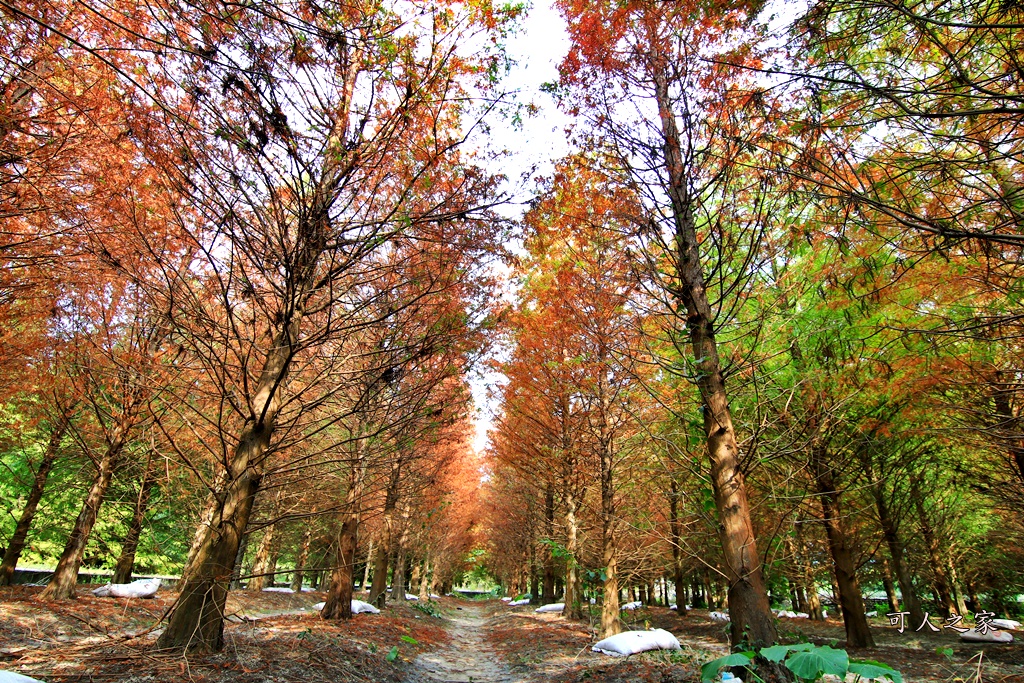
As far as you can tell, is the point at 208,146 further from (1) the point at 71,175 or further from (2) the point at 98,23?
(1) the point at 71,175

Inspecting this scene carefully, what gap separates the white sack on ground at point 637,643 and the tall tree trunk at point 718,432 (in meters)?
3.75

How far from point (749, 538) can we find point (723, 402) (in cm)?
113

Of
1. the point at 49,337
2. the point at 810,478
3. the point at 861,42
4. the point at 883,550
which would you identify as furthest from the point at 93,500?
the point at 883,550

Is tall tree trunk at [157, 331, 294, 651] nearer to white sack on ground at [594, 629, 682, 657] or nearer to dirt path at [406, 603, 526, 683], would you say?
dirt path at [406, 603, 526, 683]

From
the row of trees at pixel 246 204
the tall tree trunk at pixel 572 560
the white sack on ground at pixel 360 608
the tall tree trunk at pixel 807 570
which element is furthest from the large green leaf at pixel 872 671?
the tall tree trunk at pixel 807 570

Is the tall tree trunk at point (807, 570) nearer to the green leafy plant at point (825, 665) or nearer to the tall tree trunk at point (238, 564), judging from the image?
the green leafy plant at point (825, 665)

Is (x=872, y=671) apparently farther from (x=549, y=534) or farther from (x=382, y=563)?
(x=549, y=534)

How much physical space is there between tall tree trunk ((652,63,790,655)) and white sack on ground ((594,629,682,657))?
3.75 metres

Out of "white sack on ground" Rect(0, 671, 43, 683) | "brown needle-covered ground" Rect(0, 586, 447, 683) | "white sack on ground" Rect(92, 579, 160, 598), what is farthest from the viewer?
"white sack on ground" Rect(92, 579, 160, 598)

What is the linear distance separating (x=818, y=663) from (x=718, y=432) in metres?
1.84

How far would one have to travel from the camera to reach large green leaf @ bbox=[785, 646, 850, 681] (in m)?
2.42

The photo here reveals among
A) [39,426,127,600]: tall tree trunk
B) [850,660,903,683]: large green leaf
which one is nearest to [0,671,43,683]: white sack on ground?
[850,660,903,683]: large green leaf

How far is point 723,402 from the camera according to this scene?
4199mm

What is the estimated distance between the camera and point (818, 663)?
248 centimetres
